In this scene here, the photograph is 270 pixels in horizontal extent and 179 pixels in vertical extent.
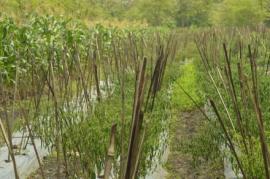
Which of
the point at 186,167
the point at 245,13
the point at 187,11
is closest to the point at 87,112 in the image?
the point at 186,167

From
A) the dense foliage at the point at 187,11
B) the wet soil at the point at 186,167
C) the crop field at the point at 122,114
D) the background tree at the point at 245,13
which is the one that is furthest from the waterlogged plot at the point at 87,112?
the background tree at the point at 245,13

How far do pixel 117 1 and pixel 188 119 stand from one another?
39.1 meters

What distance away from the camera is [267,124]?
4664mm

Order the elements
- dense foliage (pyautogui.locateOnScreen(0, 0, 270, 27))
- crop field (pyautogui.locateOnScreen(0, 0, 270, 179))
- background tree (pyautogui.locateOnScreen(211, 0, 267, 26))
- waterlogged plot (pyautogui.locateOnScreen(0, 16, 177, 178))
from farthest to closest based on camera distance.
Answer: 1. dense foliage (pyautogui.locateOnScreen(0, 0, 270, 27))
2. background tree (pyautogui.locateOnScreen(211, 0, 267, 26))
3. crop field (pyautogui.locateOnScreen(0, 0, 270, 179))
4. waterlogged plot (pyautogui.locateOnScreen(0, 16, 177, 178))

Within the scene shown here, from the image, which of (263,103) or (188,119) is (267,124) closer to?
(263,103)

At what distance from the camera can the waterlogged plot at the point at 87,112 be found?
128 centimetres

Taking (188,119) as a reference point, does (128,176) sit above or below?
above

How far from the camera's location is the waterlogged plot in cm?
128

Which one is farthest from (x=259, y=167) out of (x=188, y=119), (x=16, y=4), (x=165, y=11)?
(x=165, y=11)

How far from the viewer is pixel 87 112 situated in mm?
4477

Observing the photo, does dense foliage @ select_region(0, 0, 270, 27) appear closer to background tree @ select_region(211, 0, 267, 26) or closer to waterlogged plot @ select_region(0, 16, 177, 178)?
background tree @ select_region(211, 0, 267, 26)

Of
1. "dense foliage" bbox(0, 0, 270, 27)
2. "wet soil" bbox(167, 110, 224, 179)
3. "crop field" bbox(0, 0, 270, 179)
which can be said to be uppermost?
"crop field" bbox(0, 0, 270, 179)

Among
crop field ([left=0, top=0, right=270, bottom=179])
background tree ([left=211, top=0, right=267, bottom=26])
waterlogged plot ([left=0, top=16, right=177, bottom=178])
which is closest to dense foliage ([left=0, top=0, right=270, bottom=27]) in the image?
background tree ([left=211, top=0, right=267, bottom=26])

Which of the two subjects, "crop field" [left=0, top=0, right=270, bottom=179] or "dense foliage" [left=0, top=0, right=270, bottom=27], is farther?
"dense foliage" [left=0, top=0, right=270, bottom=27]
